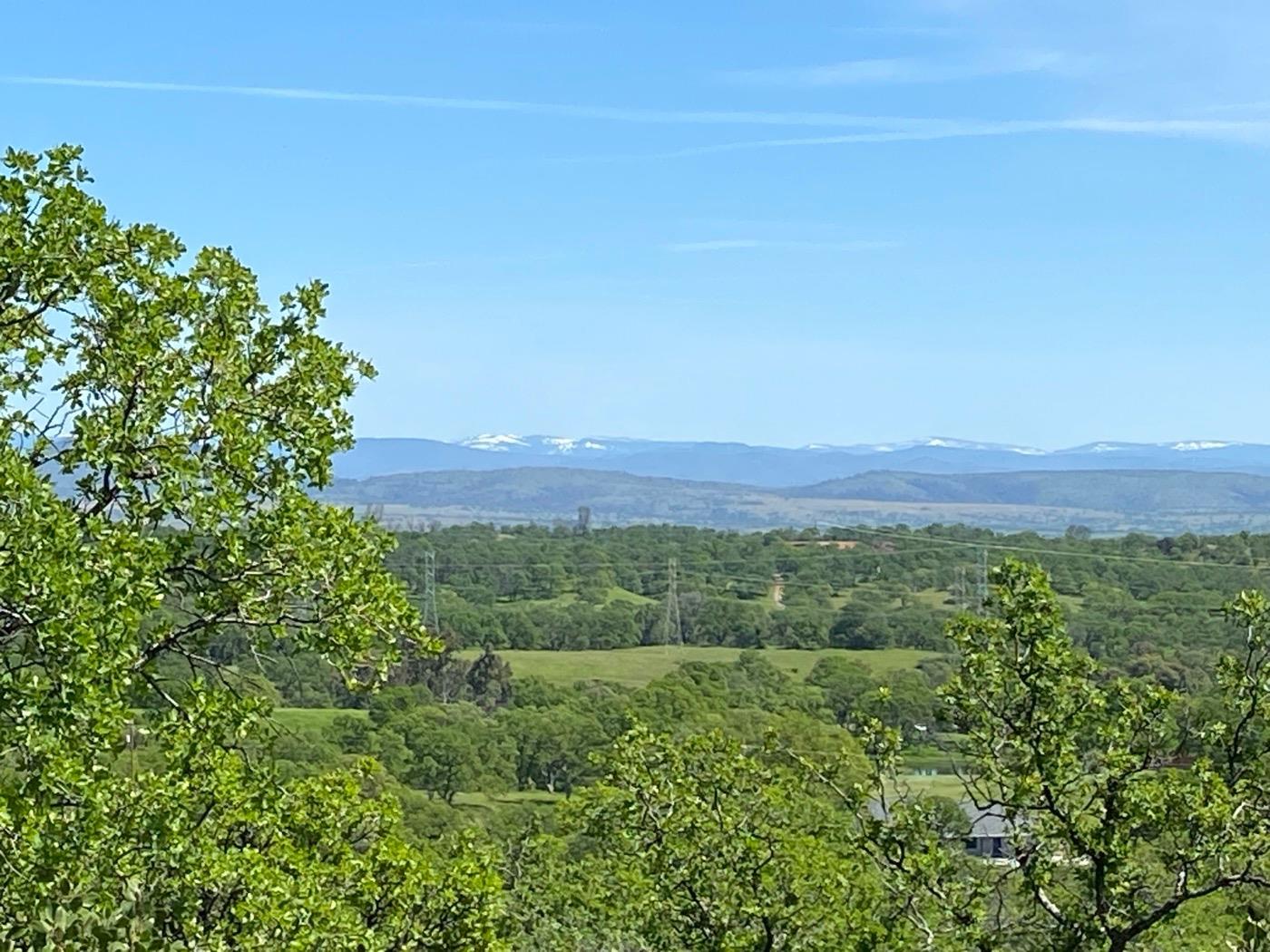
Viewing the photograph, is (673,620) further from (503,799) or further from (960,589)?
(503,799)

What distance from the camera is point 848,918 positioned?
13.8m

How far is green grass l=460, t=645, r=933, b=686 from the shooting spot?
339ft

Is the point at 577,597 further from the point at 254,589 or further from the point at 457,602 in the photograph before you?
the point at 254,589

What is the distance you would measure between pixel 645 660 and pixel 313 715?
3865 cm

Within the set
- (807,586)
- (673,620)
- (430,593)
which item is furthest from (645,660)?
(807,586)

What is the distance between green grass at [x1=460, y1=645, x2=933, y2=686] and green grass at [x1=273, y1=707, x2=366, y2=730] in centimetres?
2066

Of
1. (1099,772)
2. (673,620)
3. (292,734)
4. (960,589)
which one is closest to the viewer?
(1099,772)

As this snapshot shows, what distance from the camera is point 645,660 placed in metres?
112

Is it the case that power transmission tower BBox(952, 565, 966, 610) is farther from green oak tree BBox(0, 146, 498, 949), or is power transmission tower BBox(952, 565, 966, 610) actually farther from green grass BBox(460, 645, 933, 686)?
green oak tree BBox(0, 146, 498, 949)

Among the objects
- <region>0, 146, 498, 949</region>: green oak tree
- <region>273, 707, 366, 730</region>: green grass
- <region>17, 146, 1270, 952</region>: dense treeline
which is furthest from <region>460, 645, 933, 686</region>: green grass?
<region>0, 146, 498, 949</region>: green oak tree

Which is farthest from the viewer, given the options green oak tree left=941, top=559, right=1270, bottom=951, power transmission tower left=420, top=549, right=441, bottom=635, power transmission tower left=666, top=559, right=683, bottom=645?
power transmission tower left=666, top=559, right=683, bottom=645

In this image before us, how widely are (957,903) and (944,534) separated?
177589 millimetres

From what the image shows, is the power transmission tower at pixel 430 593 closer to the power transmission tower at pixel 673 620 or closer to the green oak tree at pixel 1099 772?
the power transmission tower at pixel 673 620

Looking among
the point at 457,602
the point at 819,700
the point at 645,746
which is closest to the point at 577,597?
the point at 457,602
